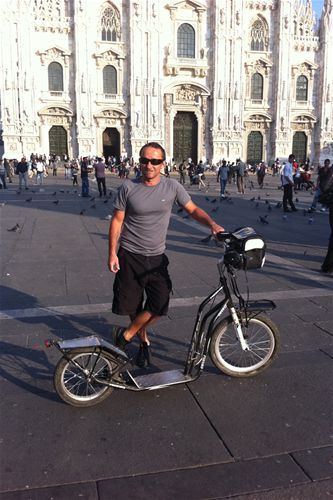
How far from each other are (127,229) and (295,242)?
663cm

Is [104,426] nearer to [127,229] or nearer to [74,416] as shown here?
[74,416]

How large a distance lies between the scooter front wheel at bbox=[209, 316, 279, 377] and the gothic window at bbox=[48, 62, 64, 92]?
124 ft

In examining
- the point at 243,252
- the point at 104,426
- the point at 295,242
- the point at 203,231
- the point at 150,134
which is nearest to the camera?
the point at 104,426

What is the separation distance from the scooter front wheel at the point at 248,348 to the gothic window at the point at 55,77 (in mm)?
37807

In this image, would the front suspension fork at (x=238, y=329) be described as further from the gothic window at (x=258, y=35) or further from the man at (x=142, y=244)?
the gothic window at (x=258, y=35)

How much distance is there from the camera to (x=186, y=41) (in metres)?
39.4

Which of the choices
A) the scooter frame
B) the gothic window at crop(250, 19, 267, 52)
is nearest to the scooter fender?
the scooter frame

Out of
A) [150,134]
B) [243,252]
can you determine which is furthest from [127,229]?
[150,134]

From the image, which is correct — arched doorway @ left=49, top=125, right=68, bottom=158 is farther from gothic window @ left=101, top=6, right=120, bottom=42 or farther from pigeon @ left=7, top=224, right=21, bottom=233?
pigeon @ left=7, top=224, right=21, bottom=233

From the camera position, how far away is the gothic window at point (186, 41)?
39.0 metres

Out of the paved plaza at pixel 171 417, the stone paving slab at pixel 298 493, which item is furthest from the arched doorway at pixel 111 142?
the stone paving slab at pixel 298 493

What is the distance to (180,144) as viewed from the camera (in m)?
41.9

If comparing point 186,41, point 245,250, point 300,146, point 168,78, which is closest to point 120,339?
point 245,250

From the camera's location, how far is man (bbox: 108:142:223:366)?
3482 millimetres
